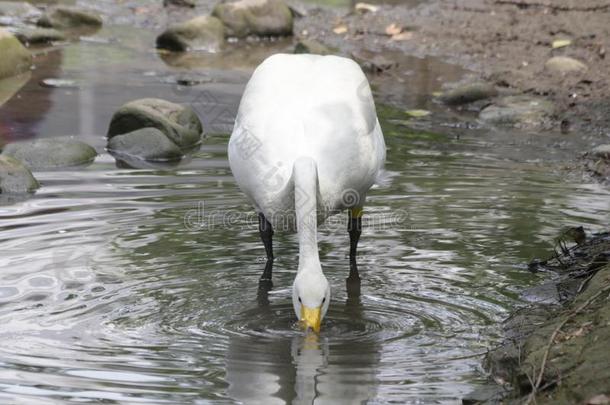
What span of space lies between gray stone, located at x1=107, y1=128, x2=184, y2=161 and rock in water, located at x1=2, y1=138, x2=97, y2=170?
32 centimetres

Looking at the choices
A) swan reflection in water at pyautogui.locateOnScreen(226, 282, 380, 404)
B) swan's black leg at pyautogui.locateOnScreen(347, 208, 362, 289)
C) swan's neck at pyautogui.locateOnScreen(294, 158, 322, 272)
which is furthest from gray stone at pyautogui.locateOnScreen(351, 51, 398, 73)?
swan reflection in water at pyautogui.locateOnScreen(226, 282, 380, 404)

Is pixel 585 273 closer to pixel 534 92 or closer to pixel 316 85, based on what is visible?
pixel 316 85

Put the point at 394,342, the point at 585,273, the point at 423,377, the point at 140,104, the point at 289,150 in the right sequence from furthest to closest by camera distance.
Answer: the point at 140,104 < the point at 585,273 < the point at 289,150 < the point at 394,342 < the point at 423,377

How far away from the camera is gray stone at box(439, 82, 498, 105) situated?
12.9 m

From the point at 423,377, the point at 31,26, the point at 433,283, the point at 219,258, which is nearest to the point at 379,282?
the point at 433,283

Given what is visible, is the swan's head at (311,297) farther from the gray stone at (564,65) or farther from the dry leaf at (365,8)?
the dry leaf at (365,8)

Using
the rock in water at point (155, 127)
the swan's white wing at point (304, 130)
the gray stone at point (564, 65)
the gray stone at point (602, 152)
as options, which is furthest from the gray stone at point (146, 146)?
the gray stone at point (564, 65)

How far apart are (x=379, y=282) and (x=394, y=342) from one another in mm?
1106

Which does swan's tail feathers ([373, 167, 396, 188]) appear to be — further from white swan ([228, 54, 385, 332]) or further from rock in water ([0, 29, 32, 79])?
rock in water ([0, 29, 32, 79])

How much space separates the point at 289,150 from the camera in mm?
6336

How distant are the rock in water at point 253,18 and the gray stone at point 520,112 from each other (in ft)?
19.5

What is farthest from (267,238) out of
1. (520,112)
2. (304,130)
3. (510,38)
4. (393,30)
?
(393,30)

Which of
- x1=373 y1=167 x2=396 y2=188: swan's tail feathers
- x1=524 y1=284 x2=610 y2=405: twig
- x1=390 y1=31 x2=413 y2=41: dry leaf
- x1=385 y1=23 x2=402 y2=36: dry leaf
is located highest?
x1=524 y1=284 x2=610 y2=405: twig

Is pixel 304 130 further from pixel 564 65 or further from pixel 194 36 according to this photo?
pixel 194 36
